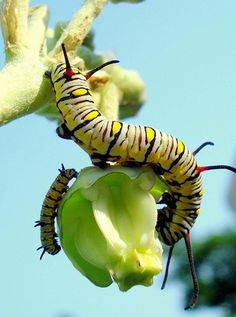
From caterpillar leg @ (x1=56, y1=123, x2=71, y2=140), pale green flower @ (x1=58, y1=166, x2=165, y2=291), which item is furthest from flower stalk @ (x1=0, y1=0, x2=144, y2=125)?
pale green flower @ (x1=58, y1=166, x2=165, y2=291)

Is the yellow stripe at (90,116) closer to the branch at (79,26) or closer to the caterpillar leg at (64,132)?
the caterpillar leg at (64,132)

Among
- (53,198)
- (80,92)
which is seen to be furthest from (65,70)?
(53,198)

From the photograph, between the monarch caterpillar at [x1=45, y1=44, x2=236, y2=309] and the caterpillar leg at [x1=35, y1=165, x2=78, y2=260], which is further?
the caterpillar leg at [x1=35, y1=165, x2=78, y2=260]

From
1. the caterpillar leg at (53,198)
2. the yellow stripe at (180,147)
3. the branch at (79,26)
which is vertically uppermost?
the branch at (79,26)

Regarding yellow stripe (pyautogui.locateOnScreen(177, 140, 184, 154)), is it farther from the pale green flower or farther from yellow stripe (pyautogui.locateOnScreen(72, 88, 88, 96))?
yellow stripe (pyautogui.locateOnScreen(72, 88, 88, 96))

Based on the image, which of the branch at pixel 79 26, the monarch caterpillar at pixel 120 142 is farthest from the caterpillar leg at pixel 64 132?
the branch at pixel 79 26

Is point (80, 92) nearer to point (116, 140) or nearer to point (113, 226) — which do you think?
point (116, 140)
